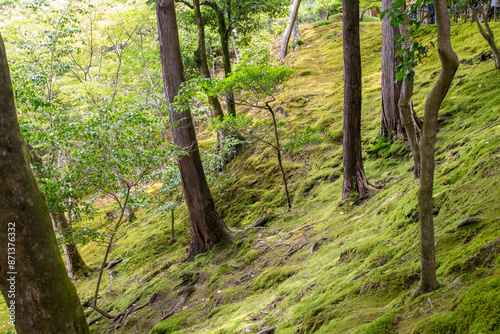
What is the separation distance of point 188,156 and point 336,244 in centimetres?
361

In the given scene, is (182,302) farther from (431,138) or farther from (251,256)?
(431,138)

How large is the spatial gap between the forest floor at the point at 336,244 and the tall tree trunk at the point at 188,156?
42 cm

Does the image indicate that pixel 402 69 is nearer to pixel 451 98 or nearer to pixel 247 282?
pixel 247 282

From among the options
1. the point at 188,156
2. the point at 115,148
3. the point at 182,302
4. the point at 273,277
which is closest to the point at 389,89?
the point at 188,156

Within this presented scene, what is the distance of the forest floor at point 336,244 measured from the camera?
2.07 m

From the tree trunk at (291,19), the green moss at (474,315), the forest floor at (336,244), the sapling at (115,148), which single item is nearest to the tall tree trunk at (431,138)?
the forest floor at (336,244)

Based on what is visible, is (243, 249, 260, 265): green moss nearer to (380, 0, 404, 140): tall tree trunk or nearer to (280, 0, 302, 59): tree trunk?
(380, 0, 404, 140): tall tree trunk

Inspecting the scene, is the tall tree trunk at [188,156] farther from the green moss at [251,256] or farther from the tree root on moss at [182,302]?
the tree root on moss at [182,302]

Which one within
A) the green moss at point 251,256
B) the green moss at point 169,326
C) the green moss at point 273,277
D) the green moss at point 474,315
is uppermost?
the green moss at point 474,315

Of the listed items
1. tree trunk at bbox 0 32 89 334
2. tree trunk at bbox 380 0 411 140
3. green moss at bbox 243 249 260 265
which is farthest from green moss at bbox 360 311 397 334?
tree trunk at bbox 380 0 411 140

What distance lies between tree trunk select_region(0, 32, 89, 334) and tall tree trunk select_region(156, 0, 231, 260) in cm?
407

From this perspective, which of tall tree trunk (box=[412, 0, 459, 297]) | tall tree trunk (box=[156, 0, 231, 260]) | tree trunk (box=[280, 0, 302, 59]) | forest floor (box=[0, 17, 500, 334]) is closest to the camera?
tall tree trunk (box=[412, 0, 459, 297])

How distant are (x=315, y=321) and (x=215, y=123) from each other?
5939mm

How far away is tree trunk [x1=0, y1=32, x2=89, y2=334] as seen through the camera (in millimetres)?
2191
